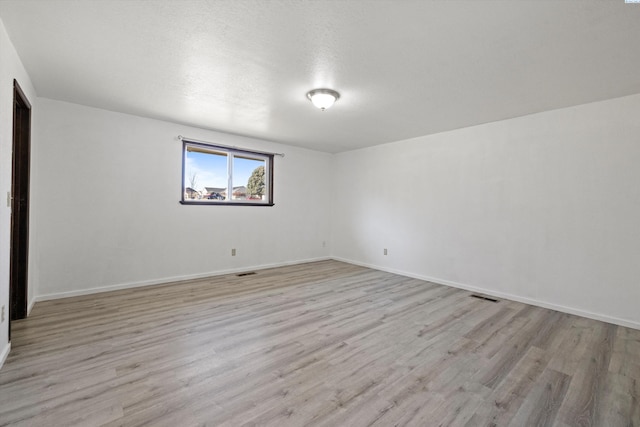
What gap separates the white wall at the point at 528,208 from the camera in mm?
2938

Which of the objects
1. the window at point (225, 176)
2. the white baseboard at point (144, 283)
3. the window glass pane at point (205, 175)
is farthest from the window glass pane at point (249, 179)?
the white baseboard at point (144, 283)

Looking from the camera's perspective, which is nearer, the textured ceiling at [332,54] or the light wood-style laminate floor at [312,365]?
the light wood-style laminate floor at [312,365]

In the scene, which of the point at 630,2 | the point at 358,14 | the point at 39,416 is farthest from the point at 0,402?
the point at 630,2

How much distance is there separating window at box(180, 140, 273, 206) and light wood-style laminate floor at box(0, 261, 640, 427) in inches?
71.7

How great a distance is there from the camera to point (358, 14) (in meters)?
1.75

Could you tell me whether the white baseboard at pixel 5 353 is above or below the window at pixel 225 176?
below

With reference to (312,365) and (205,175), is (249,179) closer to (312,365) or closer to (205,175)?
(205,175)

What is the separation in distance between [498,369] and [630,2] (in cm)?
248

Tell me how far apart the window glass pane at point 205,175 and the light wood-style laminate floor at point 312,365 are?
5.83ft

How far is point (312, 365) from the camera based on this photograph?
6.72 feet

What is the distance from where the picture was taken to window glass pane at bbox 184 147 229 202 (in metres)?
4.44

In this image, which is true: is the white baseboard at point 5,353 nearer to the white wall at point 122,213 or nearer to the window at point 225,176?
the white wall at point 122,213

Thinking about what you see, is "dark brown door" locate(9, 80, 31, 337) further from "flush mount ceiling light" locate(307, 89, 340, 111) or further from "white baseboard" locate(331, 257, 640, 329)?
"white baseboard" locate(331, 257, 640, 329)

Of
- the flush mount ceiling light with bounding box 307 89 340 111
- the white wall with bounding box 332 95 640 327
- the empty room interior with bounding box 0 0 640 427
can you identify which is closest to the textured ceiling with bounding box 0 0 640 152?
the empty room interior with bounding box 0 0 640 427
